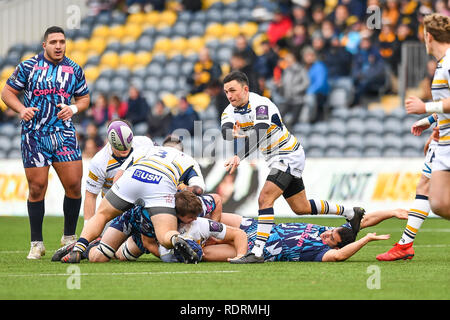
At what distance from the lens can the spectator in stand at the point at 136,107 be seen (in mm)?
20391

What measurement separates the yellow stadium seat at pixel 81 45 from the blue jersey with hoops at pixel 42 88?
15.2m

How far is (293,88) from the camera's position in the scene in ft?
63.9

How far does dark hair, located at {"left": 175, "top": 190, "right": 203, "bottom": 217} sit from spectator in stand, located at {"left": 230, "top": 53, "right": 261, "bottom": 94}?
9.33m

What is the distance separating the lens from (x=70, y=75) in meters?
10.4

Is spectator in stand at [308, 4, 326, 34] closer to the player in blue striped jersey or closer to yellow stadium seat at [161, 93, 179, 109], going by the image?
yellow stadium seat at [161, 93, 179, 109]

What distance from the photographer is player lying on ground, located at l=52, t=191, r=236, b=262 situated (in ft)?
30.9

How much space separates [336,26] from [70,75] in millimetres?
10975

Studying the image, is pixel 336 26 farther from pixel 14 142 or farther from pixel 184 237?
pixel 184 237

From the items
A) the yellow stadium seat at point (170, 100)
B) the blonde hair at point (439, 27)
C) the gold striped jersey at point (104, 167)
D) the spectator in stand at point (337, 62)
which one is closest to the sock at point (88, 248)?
the gold striped jersey at point (104, 167)

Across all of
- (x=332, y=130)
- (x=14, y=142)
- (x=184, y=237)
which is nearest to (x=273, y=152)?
(x=184, y=237)

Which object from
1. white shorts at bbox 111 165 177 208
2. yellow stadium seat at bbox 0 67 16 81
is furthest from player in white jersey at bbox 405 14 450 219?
yellow stadium seat at bbox 0 67 16 81

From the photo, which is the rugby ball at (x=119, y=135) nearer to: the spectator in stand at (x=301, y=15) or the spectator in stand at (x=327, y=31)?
the spectator in stand at (x=327, y=31)
